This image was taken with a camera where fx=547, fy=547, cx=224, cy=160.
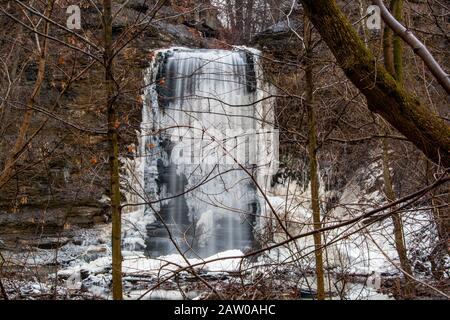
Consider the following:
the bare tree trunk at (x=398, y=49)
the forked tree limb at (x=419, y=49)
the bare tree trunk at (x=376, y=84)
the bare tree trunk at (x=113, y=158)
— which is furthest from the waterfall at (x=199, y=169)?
the forked tree limb at (x=419, y=49)

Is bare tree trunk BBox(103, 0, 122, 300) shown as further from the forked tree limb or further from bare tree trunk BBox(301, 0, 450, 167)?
the forked tree limb

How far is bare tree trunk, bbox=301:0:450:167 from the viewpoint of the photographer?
256 centimetres

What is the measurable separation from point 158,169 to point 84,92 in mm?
2711

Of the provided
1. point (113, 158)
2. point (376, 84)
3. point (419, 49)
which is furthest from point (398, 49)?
point (113, 158)

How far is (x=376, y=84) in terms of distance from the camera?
2.62 m

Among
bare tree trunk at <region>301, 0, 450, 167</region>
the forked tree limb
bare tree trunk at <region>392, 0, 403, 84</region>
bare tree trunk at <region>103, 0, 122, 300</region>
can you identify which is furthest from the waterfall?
the forked tree limb

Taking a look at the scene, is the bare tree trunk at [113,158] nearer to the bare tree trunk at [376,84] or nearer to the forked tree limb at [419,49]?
the bare tree trunk at [376,84]

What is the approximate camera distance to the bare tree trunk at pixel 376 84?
2557mm

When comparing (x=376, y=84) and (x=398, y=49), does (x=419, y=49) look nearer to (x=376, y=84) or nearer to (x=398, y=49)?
(x=376, y=84)

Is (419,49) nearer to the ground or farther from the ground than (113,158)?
farther from the ground
